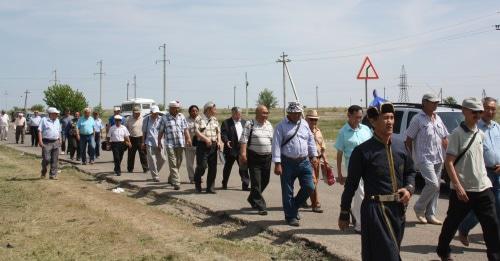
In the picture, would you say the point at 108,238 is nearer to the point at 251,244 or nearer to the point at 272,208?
the point at 251,244

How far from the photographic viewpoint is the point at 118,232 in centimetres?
800

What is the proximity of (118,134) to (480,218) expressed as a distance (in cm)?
1070

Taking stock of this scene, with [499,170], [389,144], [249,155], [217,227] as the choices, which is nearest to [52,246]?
[217,227]

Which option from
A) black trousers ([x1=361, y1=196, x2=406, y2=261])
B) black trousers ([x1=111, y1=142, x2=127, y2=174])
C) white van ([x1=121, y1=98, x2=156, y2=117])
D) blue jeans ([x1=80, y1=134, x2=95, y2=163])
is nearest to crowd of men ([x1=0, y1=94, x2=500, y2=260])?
black trousers ([x1=361, y1=196, x2=406, y2=261])

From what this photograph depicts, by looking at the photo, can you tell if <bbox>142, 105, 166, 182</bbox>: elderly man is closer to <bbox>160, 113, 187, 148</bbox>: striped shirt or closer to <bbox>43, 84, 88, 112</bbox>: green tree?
<bbox>160, 113, 187, 148</bbox>: striped shirt

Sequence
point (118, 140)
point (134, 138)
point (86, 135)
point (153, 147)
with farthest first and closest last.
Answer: point (86, 135) → point (134, 138) → point (118, 140) → point (153, 147)

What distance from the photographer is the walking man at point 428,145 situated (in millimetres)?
7922

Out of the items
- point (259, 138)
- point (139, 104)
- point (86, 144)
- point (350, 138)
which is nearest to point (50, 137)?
point (86, 144)

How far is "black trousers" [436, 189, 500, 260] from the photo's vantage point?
589 centimetres

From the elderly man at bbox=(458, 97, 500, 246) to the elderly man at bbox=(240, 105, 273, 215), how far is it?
3055mm

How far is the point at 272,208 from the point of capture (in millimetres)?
9500

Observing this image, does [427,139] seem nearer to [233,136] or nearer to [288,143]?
[288,143]

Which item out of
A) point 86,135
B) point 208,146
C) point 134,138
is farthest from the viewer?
point 86,135

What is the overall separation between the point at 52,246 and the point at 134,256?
1.30 metres
